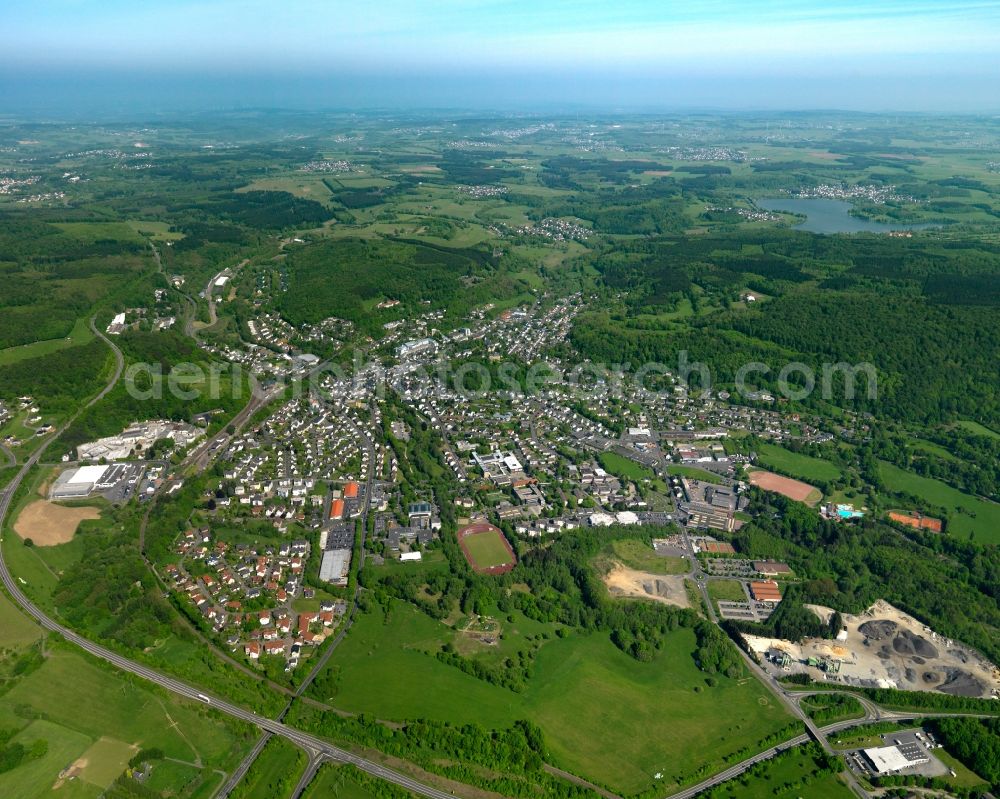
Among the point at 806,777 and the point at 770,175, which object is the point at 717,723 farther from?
the point at 770,175

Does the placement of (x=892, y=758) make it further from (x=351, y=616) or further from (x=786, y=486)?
(x=351, y=616)

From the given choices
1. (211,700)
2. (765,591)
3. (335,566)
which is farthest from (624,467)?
(211,700)

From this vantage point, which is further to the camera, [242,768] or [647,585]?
[647,585]

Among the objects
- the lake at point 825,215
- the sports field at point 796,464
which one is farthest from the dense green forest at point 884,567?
the lake at point 825,215

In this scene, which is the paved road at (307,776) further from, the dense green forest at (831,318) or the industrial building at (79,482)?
the dense green forest at (831,318)

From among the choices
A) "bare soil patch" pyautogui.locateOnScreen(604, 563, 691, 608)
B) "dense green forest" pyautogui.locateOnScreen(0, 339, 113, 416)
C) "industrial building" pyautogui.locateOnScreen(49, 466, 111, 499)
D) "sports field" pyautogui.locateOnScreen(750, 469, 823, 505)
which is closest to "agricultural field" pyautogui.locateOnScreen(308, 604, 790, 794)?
"bare soil patch" pyautogui.locateOnScreen(604, 563, 691, 608)
